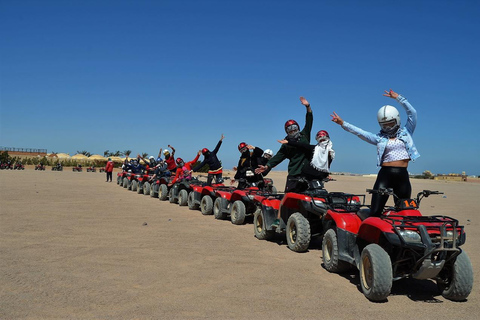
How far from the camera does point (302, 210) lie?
777 centimetres

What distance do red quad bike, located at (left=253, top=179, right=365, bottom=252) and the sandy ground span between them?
289 mm

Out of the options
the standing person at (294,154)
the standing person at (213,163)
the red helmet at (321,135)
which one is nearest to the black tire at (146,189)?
the standing person at (213,163)

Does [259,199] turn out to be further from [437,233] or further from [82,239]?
[437,233]

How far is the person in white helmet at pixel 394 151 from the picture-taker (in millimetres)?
5379

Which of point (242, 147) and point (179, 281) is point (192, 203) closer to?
point (242, 147)

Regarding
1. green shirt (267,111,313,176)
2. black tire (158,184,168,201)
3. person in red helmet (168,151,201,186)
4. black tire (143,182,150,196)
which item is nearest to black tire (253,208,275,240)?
green shirt (267,111,313,176)

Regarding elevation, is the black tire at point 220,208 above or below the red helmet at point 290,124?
below

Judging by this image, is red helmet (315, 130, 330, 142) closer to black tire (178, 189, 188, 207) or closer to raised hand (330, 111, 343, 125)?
raised hand (330, 111, 343, 125)

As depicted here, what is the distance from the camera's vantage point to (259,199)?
30.3ft

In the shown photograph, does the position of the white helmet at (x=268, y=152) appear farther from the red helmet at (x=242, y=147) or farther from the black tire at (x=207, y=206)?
the black tire at (x=207, y=206)

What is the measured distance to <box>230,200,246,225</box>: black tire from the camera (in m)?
10.6

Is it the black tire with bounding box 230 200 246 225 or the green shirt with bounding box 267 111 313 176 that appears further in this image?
the black tire with bounding box 230 200 246 225

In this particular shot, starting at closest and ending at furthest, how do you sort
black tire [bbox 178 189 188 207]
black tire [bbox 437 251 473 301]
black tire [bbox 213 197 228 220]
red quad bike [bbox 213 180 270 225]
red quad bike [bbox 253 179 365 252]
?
black tire [bbox 437 251 473 301]
red quad bike [bbox 253 179 365 252]
red quad bike [bbox 213 180 270 225]
black tire [bbox 213 197 228 220]
black tire [bbox 178 189 188 207]

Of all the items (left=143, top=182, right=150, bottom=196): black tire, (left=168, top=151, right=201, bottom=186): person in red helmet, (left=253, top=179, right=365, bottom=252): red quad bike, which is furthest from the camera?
(left=143, top=182, right=150, bottom=196): black tire
